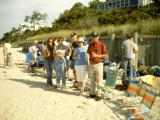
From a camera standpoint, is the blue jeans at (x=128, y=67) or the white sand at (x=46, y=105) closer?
the white sand at (x=46, y=105)

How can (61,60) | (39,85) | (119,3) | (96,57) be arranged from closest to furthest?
(96,57), (61,60), (39,85), (119,3)

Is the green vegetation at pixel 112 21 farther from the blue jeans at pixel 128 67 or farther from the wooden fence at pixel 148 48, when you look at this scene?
the blue jeans at pixel 128 67

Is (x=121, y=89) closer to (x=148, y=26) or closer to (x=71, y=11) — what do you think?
(x=148, y=26)

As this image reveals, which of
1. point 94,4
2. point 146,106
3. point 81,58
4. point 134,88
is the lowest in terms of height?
point 146,106

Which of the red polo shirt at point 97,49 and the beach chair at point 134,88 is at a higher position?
the red polo shirt at point 97,49

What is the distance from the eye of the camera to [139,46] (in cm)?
1655

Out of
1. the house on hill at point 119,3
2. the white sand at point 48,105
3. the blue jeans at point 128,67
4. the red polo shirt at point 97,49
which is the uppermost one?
the house on hill at point 119,3

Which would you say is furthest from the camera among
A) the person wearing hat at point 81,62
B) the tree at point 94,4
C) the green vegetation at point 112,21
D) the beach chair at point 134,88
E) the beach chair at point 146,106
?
the tree at point 94,4

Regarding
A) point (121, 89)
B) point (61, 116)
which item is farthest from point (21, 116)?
point (121, 89)

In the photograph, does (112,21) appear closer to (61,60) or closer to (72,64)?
(72,64)

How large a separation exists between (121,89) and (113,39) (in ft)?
22.5

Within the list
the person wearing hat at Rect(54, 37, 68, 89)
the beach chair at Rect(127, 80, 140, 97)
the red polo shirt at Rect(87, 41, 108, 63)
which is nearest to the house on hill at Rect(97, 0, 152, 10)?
the person wearing hat at Rect(54, 37, 68, 89)

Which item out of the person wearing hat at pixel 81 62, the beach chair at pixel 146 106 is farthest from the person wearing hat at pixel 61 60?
the beach chair at pixel 146 106

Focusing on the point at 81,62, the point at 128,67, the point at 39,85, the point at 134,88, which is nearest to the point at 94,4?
the point at 39,85
